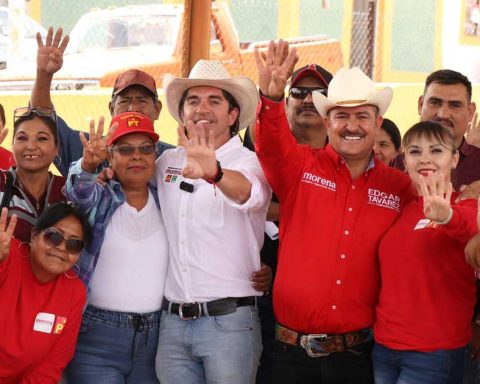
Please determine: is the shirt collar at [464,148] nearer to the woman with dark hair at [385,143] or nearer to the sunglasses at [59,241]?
the woman with dark hair at [385,143]

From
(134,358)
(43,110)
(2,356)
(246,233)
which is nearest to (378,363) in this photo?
(246,233)

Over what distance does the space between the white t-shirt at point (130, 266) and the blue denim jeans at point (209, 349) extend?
143 millimetres

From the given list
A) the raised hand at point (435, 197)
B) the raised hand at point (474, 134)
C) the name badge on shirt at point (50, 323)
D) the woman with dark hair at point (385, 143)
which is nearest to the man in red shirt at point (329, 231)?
the raised hand at point (435, 197)

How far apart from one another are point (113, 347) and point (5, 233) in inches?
28.4

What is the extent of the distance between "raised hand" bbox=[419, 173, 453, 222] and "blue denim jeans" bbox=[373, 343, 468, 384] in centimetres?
59

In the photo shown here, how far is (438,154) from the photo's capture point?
12.4 ft

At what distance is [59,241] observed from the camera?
387cm

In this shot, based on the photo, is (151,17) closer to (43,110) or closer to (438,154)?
(43,110)

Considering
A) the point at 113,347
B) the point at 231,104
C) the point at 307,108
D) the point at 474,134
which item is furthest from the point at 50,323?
the point at 474,134

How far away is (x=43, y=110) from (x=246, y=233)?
124 centimetres

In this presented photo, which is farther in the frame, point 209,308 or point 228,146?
point 228,146

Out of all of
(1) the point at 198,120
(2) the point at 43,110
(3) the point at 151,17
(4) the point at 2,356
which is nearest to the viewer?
(4) the point at 2,356

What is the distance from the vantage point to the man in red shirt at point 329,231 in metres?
3.75

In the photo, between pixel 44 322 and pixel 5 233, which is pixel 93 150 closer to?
pixel 5 233
